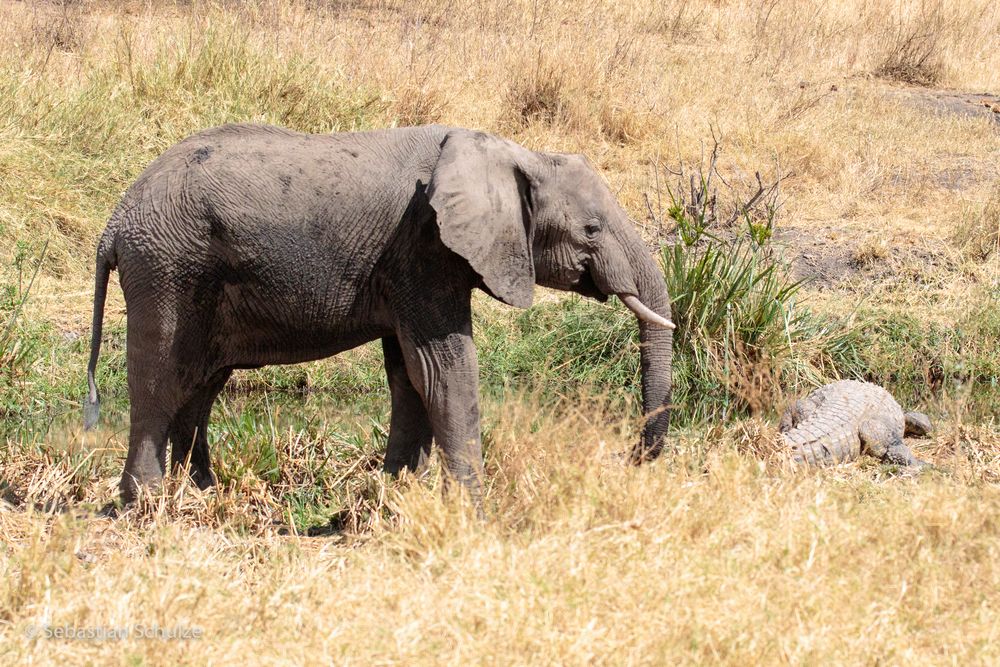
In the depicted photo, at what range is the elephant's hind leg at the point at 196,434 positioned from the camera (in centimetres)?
563

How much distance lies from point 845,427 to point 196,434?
3.45 m

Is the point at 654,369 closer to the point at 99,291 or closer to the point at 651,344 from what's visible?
the point at 651,344

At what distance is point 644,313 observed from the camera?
5.37 meters

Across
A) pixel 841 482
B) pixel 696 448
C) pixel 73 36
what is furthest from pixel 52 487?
pixel 73 36

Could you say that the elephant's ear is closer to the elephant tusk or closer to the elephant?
the elephant

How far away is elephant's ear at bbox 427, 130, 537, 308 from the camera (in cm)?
490

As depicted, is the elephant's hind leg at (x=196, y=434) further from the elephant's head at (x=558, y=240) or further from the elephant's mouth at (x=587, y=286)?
the elephant's mouth at (x=587, y=286)

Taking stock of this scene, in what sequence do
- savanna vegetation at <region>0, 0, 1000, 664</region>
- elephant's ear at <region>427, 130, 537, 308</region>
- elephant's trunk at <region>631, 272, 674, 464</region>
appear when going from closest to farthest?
1. savanna vegetation at <region>0, 0, 1000, 664</region>
2. elephant's ear at <region>427, 130, 537, 308</region>
3. elephant's trunk at <region>631, 272, 674, 464</region>

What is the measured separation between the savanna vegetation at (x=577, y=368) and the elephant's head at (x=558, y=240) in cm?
44

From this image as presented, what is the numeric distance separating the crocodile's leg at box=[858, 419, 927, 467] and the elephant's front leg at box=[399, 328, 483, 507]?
2.70m

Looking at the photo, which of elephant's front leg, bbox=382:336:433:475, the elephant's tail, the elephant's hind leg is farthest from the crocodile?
the elephant's tail

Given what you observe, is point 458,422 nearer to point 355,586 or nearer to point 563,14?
point 355,586

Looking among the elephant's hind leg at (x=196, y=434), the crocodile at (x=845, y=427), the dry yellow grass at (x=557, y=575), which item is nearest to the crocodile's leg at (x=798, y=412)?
the crocodile at (x=845, y=427)

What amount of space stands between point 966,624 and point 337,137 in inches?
124
